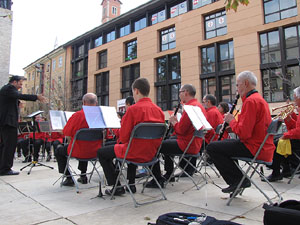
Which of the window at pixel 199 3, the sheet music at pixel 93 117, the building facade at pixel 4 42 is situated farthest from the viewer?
the window at pixel 199 3

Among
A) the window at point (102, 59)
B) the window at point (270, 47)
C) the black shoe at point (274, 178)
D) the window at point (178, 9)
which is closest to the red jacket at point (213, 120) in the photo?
the black shoe at point (274, 178)

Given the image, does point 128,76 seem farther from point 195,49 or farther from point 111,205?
point 111,205

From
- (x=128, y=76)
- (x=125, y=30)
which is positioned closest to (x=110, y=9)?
(x=125, y=30)

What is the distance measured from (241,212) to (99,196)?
71.2 inches

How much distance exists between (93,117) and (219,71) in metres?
17.4

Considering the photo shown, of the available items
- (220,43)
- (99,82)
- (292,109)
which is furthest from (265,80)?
(99,82)

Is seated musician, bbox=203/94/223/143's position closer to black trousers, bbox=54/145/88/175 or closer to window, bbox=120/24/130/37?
black trousers, bbox=54/145/88/175

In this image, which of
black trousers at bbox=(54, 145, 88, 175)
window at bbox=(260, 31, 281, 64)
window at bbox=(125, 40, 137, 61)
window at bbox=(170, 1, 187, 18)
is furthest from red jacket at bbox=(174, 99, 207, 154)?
window at bbox=(125, 40, 137, 61)

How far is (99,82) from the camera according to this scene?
98.3 ft

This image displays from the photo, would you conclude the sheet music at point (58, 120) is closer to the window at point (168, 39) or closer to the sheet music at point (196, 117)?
the sheet music at point (196, 117)

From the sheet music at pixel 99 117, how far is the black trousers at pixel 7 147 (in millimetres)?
2726

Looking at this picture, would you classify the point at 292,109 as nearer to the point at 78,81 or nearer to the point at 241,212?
the point at 241,212

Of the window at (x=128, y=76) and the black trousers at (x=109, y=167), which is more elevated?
the window at (x=128, y=76)

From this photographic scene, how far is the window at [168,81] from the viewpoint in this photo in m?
22.2
